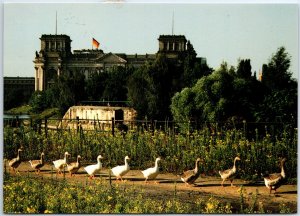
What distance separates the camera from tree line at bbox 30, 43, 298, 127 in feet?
24.1

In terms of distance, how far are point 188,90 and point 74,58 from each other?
5.19 meters

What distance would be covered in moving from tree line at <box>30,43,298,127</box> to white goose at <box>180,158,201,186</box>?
151 centimetres

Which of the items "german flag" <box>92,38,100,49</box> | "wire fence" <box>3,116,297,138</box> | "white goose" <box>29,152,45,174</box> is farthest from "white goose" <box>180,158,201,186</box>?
"german flag" <box>92,38,100,49</box>

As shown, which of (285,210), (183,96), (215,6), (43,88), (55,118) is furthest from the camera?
(183,96)

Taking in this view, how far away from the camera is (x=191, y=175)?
6.37m

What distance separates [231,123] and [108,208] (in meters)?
2.87

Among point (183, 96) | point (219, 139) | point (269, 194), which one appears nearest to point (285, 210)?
point (269, 194)

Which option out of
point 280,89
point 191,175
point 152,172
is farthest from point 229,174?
point 280,89

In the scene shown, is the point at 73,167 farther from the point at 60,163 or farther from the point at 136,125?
the point at 136,125

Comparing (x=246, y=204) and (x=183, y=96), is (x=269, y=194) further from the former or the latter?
(x=183, y=96)

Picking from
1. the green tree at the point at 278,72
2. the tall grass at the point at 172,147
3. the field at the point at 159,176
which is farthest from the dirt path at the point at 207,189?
the green tree at the point at 278,72

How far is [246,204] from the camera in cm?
594

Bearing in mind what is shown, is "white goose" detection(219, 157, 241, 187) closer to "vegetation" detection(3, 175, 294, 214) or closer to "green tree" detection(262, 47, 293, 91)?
"vegetation" detection(3, 175, 294, 214)

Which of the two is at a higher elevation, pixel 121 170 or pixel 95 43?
pixel 95 43
